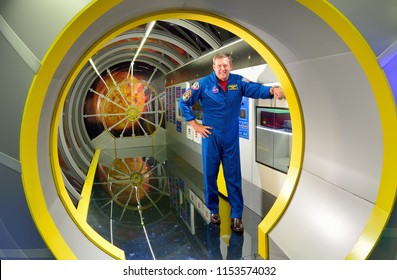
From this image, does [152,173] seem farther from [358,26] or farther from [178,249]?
[358,26]

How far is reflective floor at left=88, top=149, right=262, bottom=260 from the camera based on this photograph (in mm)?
3588

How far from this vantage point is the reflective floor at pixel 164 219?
3588mm

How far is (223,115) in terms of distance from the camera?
399cm

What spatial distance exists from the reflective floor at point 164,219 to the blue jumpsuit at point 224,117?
50 cm

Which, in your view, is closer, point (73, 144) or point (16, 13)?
point (16, 13)

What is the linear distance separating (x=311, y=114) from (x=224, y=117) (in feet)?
4.16

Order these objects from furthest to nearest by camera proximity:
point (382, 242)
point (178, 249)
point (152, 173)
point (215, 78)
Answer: point (152, 173)
point (215, 78)
point (178, 249)
point (382, 242)

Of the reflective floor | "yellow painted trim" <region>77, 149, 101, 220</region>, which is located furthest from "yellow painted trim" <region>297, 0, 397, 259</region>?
"yellow painted trim" <region>77, 149, 101, 220</region>

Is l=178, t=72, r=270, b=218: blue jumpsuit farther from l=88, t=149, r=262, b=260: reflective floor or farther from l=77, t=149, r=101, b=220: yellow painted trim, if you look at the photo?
l=77, t=149, r=101, b=220: yellow painted trim

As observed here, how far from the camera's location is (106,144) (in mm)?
12242

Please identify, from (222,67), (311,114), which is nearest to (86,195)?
(222,67)

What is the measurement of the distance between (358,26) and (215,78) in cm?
221

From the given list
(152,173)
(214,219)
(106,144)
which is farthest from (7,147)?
(106,144)

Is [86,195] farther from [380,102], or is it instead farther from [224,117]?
[380,102]
